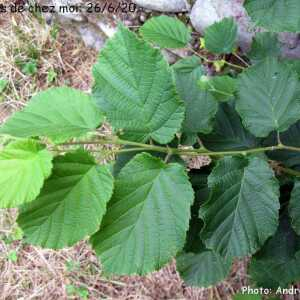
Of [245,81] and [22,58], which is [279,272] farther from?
[22,58]

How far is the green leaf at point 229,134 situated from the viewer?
0.96 meters

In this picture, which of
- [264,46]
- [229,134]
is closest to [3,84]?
[264,46]

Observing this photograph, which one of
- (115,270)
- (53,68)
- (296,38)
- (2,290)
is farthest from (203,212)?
(53,68)

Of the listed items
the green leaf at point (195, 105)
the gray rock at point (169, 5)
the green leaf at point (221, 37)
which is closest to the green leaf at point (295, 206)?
the green leaf at point (195, 105)

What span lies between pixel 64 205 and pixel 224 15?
1282 mm

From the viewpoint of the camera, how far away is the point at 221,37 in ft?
4.59

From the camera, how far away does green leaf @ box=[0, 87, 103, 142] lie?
27.5 inches

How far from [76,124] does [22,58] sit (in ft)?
6.13

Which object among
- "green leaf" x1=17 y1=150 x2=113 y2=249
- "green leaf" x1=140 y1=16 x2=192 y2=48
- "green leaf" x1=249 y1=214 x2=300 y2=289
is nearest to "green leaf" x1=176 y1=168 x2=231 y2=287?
"green leaf" x1=249 y1=214 x2=300 y2=289

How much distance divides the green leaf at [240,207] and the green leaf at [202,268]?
1.46 ft

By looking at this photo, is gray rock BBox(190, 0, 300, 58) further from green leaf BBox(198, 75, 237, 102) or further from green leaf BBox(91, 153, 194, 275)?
green leaf BBox(91, 153, 194, 275)

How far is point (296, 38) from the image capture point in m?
1.63

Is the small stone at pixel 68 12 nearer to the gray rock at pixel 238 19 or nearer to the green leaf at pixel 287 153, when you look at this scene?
the gray rock at pixel 238 19

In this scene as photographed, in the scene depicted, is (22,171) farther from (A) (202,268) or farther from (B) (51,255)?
(B) (51,255)
